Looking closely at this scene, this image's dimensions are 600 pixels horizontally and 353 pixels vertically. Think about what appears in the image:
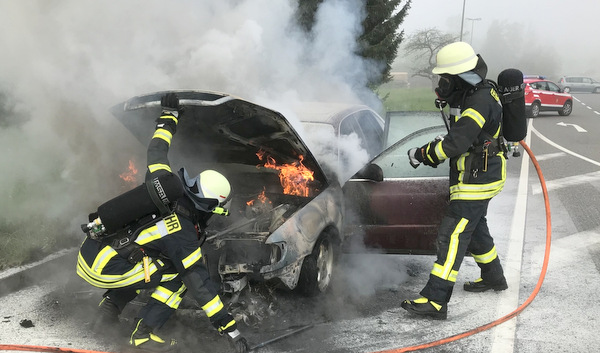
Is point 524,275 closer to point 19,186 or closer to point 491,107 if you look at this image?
point 491,107

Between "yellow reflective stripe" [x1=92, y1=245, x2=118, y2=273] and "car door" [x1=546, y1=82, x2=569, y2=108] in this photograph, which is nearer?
"yellow reflective stripe" [x1=92, y1=245, x2=118, y2=273]

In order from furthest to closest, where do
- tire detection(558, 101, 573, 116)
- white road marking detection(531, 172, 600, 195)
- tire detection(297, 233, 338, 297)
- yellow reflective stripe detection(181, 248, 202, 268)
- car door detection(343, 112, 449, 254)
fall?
tire detection(558, 101, 573, 116), white road marking detection(531, 172, 600, 195), car door detection(343, 112, 449, 254), tire detection(297, 233, 338, 297), yellow reflective stripe detection(181, 248, 202, 268)

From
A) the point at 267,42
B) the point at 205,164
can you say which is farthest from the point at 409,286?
the point at 267,42

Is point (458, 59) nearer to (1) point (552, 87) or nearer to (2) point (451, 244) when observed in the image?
(2) point (451, 244)

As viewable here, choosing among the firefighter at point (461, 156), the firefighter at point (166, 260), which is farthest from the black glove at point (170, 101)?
the firefighter at point (461, 156)

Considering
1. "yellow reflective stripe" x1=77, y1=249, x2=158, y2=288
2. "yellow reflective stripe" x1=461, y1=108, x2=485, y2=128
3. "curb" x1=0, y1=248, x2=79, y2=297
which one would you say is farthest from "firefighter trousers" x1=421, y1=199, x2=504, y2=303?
"curb" x1=0, y1=248, x2=79, y2=297

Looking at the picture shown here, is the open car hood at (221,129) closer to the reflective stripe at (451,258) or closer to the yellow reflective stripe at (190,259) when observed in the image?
the yellow reflective stripe at (190,259)

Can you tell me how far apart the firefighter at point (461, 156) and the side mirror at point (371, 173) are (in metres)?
0.50

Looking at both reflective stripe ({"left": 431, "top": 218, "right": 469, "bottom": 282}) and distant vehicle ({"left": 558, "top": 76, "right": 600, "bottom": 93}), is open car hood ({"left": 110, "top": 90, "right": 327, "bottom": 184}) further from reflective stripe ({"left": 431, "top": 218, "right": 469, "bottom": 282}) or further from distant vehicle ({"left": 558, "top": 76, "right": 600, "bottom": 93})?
distant vehicle ({"left": 558, "top": 76, "right": 600, "bottom": 93})

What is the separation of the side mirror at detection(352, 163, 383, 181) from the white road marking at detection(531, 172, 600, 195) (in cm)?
463

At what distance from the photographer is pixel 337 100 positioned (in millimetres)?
7996

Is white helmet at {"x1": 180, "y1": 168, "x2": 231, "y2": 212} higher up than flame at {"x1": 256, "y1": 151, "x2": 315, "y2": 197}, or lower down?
higher up

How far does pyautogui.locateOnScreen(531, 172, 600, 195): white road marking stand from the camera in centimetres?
853

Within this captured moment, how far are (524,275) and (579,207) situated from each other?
2.93 meters
